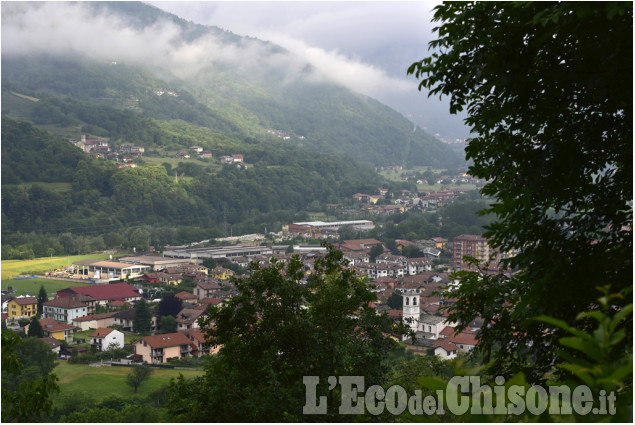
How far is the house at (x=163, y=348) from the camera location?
73.3ft

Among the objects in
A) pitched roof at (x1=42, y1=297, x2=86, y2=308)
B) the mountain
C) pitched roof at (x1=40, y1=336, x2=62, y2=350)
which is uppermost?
the mountain

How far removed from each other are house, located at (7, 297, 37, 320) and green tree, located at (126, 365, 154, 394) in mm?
12548

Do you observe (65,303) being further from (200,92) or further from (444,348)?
(200,92)

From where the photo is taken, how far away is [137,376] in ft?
62.1

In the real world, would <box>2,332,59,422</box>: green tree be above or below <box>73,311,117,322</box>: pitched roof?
above

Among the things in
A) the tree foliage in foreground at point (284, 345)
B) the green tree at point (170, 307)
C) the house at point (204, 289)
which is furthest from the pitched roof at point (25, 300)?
the tree foliage in foreground at point (284, 345)

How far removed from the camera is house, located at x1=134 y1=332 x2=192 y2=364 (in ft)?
73.3

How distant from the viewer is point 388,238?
2040 inches

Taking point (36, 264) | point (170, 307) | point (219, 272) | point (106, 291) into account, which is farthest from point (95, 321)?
point (36, 264)

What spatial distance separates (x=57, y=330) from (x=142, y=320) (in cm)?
343

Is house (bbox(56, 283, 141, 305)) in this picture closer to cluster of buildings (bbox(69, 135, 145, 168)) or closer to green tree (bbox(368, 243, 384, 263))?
green tree (bbox(368, 243, 384, 263))

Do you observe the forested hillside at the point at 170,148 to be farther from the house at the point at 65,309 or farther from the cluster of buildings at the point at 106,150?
the house at the point at 65,309

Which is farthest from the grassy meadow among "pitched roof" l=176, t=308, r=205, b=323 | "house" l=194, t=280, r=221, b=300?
"pitched roof" l=176, t=308, r=205, b=323

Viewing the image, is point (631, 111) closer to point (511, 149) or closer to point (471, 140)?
point (511, 149)
